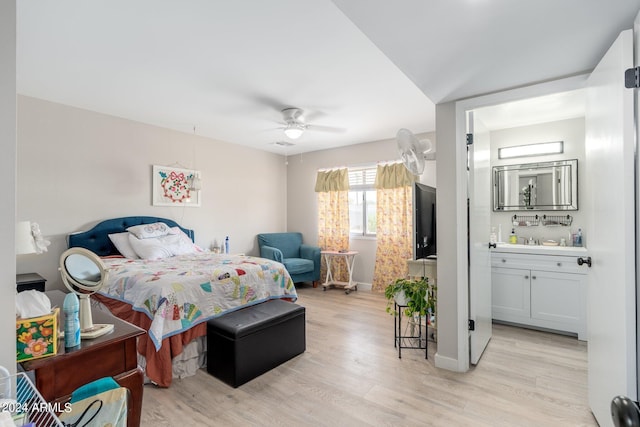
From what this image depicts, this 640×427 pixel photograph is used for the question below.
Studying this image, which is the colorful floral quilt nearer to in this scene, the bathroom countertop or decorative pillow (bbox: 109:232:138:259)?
decorative pillow (bbox: 109:232:138:259)

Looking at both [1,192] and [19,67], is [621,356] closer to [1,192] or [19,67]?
[1,192]

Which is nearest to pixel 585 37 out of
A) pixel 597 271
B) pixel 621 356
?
pixel 597 271

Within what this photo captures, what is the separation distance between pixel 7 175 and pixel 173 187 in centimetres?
382

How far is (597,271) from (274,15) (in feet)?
8.07

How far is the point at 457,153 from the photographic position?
99.1 inches

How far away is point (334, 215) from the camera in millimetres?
5676

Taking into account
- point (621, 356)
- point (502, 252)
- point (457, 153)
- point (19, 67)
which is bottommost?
point (621, 356)

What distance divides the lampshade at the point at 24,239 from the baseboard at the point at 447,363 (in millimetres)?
2756

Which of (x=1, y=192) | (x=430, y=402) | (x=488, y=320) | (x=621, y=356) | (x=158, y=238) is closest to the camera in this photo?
(x=1, y=192)

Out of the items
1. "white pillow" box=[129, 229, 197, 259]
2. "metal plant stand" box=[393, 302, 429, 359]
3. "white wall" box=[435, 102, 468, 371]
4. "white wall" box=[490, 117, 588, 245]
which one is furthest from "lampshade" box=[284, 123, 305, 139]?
"white wall" box=[490, 117, 588, 245]

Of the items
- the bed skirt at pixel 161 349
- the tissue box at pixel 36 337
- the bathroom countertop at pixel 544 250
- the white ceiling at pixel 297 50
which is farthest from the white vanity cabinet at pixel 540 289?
the tissue box at pixel 36 337

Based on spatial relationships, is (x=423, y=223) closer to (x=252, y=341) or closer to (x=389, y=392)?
(x=389, y=392)

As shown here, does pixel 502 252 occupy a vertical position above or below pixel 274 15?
below

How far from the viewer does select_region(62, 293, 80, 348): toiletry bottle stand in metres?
1.14
